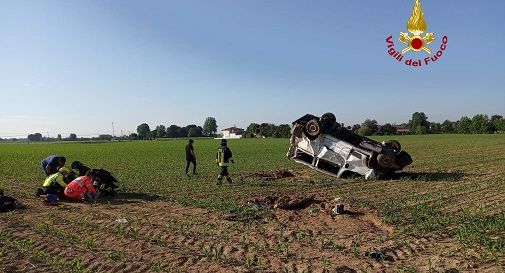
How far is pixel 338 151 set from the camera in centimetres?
1421

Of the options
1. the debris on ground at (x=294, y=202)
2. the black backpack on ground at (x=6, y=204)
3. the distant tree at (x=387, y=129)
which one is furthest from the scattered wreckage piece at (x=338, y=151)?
the distant tree at (x=387, y=129)

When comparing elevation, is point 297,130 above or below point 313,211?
above

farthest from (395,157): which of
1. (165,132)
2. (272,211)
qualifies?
(165,132)

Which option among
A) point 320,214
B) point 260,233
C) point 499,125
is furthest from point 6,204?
point 499,125

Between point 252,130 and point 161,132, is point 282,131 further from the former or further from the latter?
point 161,132

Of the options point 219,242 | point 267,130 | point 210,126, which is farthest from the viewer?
point 210,126

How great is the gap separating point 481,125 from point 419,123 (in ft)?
63.0

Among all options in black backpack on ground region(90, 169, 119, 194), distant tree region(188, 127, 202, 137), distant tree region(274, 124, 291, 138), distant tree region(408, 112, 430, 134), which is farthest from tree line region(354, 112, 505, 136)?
black backpack on ground region(90, 169, 119, 194)

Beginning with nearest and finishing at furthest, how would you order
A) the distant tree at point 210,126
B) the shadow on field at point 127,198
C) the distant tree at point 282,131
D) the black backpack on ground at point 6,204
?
the black backpack on ground at point 6,204
the shadow on field at point 127,198
the distant tree at point 282,131
the distant tree at point 210,126

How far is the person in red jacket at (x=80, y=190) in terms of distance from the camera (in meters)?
10.4

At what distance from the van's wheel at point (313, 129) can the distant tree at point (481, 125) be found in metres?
109

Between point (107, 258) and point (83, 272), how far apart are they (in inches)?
21.0

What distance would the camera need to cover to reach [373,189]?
11.9 m

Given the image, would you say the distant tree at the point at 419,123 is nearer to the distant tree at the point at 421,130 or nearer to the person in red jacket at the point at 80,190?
the distant tree at the point at 421,130
